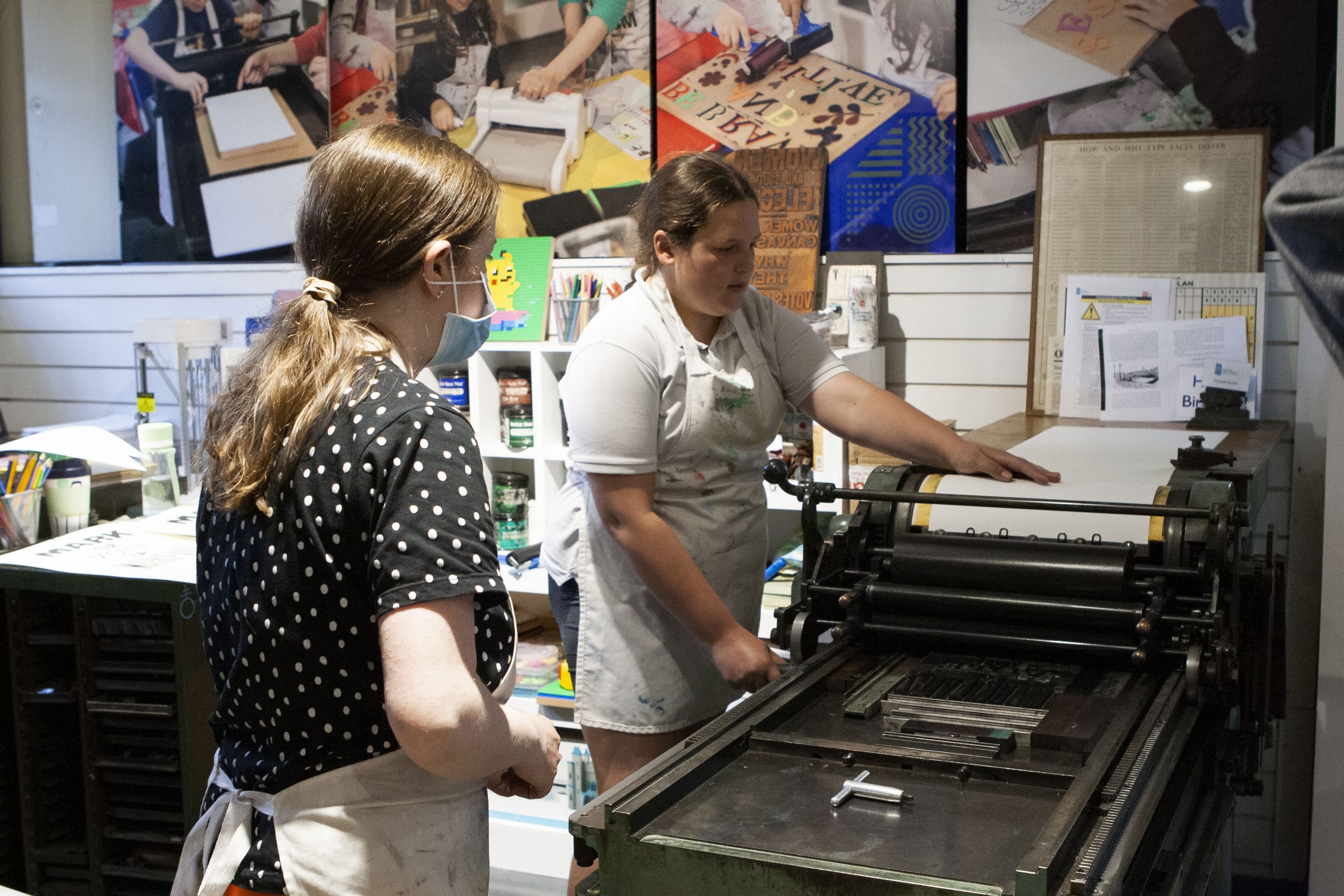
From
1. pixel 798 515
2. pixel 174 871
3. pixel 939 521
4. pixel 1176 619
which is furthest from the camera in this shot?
pixel 798 515

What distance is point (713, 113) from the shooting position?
3.84 m

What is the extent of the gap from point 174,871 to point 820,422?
6.36 ft

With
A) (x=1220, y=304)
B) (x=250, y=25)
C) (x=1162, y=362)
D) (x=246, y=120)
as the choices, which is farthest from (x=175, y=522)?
(x=1220, y=304)

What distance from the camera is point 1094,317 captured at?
3295mm

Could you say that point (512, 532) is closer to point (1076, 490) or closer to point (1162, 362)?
point (1162, 362)

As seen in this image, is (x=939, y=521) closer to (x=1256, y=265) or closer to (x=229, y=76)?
(x=1256, y=265)

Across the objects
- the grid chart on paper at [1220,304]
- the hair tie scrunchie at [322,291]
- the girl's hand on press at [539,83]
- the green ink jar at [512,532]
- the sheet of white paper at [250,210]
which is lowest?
the green ink jar at [512,532]

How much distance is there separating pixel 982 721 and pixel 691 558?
0.80 meters

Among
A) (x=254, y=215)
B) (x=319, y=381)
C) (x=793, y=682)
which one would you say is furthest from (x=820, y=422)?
(x=254, y=215)

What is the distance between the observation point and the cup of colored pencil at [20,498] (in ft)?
10.2

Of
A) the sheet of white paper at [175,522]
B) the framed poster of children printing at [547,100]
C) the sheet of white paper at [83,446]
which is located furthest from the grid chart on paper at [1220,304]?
the sheet of white paper at [83,446]

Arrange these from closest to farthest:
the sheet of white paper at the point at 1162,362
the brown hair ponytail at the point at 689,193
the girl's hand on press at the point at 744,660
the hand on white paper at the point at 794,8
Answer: the girl's hand on press at the point at 744,660 < the brown hair ponytail at the point at 689,193 < the sheet of white paper at the point at 1162,362 < the hand on white paper at the point at 794,8

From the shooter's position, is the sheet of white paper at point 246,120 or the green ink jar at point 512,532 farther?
the sheet of white paper at point 246,120

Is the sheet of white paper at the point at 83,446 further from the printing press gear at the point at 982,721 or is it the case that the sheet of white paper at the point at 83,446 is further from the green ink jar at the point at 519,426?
the printing press gear at the point at 982,721
